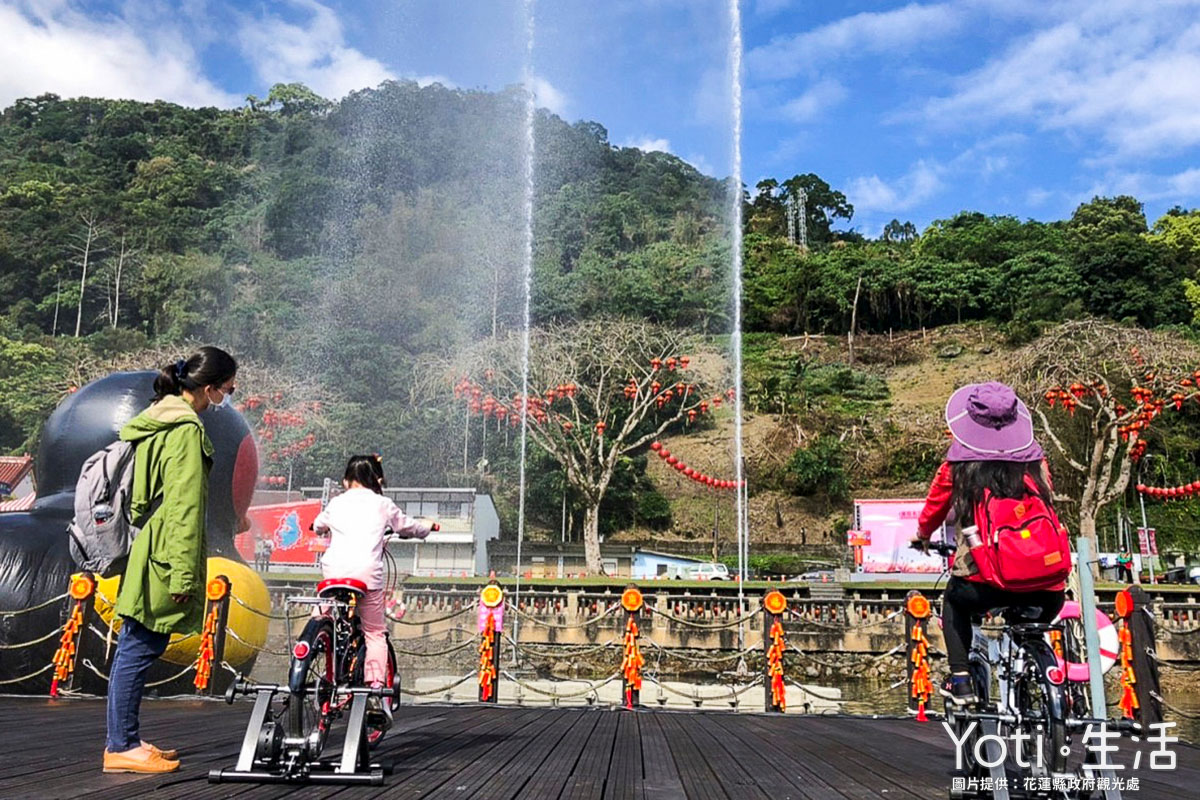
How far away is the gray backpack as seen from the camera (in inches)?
145

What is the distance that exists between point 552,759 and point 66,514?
7390mm

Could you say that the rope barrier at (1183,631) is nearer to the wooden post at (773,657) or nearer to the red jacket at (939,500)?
the wooden post at (773,657)

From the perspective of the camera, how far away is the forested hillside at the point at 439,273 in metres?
44.8

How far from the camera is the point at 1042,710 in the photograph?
10.1 ft

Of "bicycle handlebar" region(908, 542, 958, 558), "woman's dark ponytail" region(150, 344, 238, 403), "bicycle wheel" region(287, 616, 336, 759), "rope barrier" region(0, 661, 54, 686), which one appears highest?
"woman's dark ponytail" region(150, 344, 238, 403)

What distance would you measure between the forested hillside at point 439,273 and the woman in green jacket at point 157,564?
35.5 metres

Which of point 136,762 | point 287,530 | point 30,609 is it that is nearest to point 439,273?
point 287,530

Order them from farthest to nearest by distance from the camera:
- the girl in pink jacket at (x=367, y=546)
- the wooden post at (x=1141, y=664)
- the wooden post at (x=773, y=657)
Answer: the wooden post at (x=773, y=657) < the wooden post at (x=1141, y=664) < the girl in pink jacket at (x=367, y=546)

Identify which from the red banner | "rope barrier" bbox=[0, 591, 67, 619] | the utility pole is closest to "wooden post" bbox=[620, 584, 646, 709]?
"rope barrier" bbox=[0, 591, 67, 619]

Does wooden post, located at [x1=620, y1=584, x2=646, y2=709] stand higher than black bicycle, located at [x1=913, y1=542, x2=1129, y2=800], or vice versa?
black bicycle, located at [x1=913, y1=542, x2=1129, y2=800]

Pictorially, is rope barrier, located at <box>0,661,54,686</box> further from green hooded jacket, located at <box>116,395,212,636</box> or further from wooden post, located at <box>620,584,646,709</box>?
green hooded jacket, located at <box>116,395,212,636</box>

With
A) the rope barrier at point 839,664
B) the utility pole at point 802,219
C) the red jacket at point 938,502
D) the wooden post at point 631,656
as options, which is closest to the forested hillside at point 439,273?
the utility pole at point 802,219

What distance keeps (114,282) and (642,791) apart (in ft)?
216

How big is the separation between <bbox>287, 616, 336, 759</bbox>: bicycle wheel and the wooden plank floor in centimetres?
25
